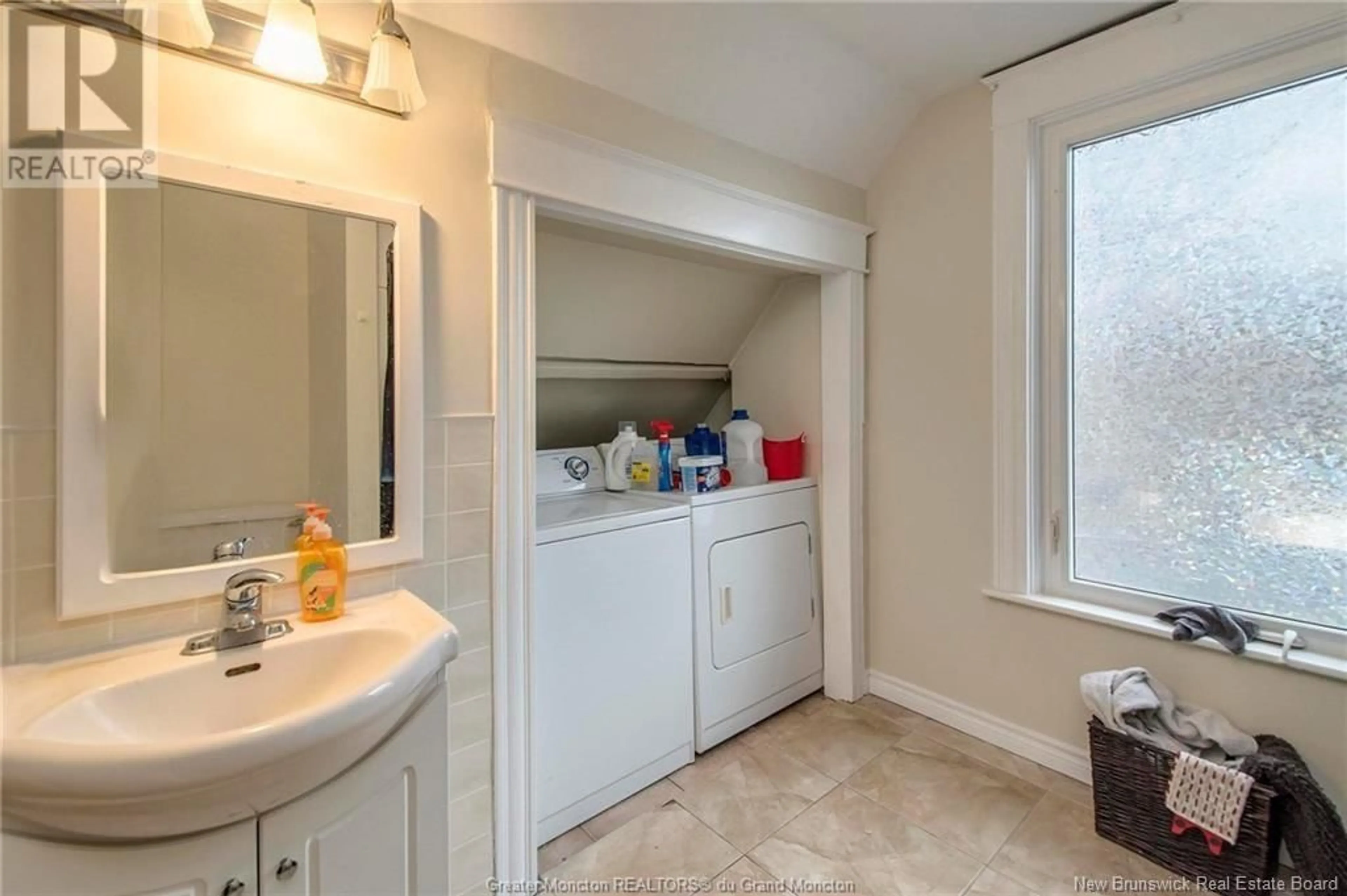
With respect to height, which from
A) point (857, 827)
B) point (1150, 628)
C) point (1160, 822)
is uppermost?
point (1150, 628)

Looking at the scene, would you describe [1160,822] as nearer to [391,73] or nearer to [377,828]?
[377,828]

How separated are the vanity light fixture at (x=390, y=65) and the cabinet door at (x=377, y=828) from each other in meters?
1.21

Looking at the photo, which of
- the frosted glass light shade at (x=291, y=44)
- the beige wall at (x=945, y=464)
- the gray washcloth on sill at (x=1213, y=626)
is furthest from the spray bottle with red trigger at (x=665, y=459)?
the gray washcloth on sill at (x=1213, y=626)

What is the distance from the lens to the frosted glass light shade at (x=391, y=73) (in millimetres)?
1203

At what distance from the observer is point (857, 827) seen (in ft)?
5.76

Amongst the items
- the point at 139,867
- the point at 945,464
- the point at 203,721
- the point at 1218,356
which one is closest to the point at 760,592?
the point at 945,464

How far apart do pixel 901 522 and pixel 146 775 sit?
2.32 metres

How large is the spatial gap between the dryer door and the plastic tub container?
0.72 ft

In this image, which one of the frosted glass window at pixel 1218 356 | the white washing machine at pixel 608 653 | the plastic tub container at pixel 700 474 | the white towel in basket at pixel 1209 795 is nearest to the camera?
the white towel in basket at pixel 1209 795

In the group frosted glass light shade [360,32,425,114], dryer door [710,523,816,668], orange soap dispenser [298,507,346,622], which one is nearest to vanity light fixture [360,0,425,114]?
frosted glass light shade [360,32,425,114]

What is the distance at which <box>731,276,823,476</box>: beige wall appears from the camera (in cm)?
252

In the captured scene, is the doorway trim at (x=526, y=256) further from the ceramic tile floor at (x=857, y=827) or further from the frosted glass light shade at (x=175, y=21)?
the frosted glass light shade at (x=175, y=21)

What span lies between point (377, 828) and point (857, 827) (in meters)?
1.37

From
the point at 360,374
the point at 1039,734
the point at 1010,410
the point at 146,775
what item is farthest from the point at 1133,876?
the point at 360,374
